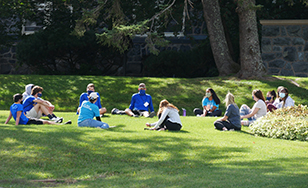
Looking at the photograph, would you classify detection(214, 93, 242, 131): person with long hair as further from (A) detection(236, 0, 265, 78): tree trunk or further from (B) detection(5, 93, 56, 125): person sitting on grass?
(A) detection(236, 0, 265, 78): tree trunk

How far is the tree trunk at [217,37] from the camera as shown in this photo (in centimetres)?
1953

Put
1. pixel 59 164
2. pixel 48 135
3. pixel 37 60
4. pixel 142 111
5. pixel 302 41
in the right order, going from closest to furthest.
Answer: pixel 59 164 → pixel 48 135 → pixel 142 111 → pixel 302 41 → pixel 37 60

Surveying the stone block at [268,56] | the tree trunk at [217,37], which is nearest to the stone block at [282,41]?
the stone block at [268,56]

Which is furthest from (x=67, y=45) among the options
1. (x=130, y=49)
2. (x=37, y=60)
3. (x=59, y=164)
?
(x=59, y=164)

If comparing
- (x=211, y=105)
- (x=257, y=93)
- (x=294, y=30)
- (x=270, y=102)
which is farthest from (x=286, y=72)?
(x=257, y=93)

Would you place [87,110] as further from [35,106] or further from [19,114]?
[35,106]

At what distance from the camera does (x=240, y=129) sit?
10.5 m

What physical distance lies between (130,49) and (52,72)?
18.0 feet

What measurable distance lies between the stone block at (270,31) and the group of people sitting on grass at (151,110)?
872cm

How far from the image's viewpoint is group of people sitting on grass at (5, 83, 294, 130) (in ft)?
32.1

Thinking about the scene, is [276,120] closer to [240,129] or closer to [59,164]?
[240,129]

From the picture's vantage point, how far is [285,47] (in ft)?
66.6

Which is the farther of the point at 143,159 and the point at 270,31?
the point at 270,31

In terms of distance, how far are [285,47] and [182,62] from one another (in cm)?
585
